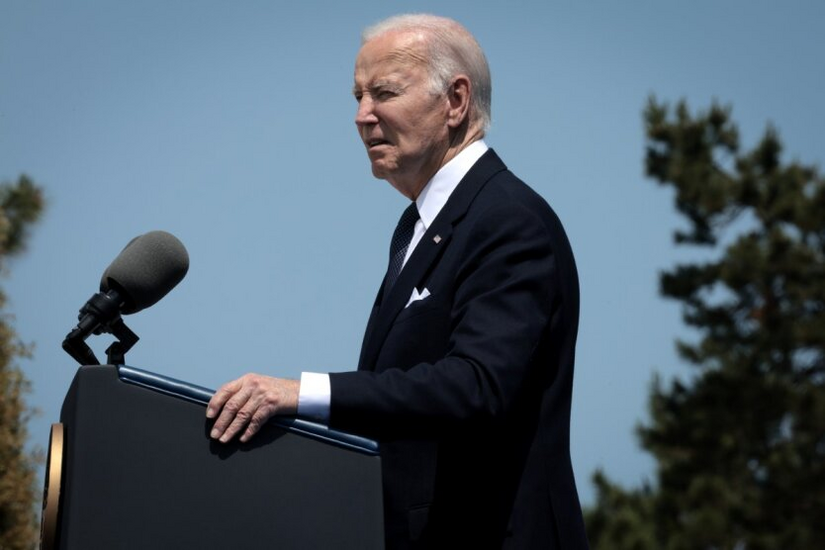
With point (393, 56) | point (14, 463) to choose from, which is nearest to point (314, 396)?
point (393, 56)

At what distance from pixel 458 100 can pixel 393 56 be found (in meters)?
0.15

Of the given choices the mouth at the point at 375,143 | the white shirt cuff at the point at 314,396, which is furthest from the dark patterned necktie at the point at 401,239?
the white shirt cuff at the point at 314,396

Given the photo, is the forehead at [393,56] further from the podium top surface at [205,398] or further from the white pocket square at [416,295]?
the podium top surface at [205,398]

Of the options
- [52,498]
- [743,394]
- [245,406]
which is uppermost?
[743,394]

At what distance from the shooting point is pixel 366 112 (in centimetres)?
245

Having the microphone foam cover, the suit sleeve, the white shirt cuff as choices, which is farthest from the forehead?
the white shirt cuff

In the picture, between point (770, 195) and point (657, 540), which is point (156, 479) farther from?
point (770, 195)

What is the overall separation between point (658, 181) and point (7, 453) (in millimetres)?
8338

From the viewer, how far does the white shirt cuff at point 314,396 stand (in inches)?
77.3

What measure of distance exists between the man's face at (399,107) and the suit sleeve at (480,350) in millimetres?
258

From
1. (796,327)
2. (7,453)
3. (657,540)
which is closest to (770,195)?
(796,327)

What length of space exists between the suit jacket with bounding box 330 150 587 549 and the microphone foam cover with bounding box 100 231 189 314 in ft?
0.95

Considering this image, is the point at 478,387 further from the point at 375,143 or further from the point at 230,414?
the point at 375,143

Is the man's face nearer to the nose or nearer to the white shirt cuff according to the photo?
the nose
